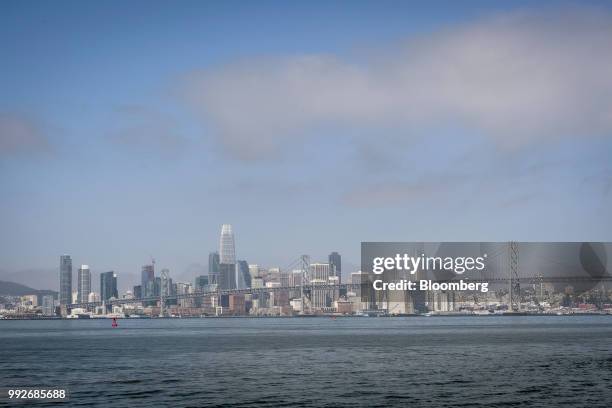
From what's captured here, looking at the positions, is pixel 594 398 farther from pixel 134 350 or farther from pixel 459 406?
pixel 134 350

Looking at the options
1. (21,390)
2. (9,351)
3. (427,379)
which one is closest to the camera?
(21,390)

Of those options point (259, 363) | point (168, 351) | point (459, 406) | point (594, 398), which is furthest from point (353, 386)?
point (168, 351)

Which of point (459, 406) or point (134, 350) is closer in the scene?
point (459, 406)

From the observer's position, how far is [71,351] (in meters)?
74.8

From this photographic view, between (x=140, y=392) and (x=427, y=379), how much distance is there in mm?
15078

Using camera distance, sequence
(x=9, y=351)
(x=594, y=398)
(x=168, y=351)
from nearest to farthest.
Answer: (x=594, y=398) → (x=168, y=351) → (x=9, y=351)

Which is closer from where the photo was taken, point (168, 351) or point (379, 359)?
point (379, 359)

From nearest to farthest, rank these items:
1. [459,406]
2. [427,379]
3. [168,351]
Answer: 1. [459,406]
2. [427,379]
3. [168,351]

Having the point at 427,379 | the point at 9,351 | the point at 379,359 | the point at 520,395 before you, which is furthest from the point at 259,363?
the point at 9,351

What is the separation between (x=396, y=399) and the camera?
3788 cm

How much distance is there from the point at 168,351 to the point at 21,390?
30201 millimetres

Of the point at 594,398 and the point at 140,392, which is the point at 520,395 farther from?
the point at 140,392

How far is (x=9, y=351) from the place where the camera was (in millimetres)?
76812

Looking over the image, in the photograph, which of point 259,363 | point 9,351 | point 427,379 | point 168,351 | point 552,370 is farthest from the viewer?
point 9,351
